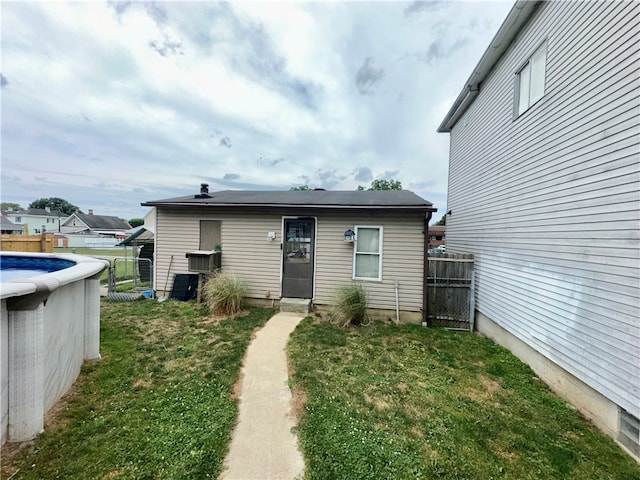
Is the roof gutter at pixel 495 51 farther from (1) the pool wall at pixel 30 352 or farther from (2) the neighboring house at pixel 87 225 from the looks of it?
(2) the neighboring house at pixel 87 225

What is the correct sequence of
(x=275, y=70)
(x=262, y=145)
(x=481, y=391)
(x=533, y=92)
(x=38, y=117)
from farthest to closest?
(x=262, y=145) < (x=275, y=70) < (x=38, y=117) < (x=533, y=92) < (x=481, y=391)

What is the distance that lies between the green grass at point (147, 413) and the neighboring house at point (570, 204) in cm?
394

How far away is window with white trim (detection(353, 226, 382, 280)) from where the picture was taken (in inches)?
252

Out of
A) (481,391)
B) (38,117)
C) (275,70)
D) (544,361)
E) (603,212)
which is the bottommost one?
(481,391)

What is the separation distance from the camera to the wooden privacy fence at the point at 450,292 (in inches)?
246

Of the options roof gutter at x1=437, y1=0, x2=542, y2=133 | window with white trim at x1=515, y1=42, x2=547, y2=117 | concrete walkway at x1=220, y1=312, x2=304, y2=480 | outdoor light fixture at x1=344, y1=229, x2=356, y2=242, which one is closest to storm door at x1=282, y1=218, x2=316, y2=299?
outdoor light fixture at x1=344, y1=229, x2=356, y2=242

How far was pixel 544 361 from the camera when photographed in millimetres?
3715

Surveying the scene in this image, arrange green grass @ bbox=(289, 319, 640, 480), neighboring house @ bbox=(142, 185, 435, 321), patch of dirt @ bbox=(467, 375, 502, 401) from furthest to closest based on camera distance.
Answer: neighboring house @ bbox=(142, 185, 435, 321) < patch of dirt @ bbox=(467, 375, 502, 401) < green grass @ bbox=(289, 319, 640, 480)

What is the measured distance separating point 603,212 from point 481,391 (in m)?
2.52

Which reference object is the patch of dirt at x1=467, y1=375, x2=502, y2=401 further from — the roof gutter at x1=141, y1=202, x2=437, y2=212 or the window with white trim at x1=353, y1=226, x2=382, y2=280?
the roof gutter at x1=141, y1=202, x2=437, y2=212

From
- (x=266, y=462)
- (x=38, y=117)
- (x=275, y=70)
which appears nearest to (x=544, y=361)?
(x=266, y=462)

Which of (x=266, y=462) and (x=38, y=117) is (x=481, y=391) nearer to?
(x=266, y=462)

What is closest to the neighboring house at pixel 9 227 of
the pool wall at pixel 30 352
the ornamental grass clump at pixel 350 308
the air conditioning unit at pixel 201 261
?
the air conditioning unit at pixel 201 261

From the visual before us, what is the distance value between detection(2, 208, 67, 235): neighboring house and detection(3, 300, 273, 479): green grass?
2099 inches
